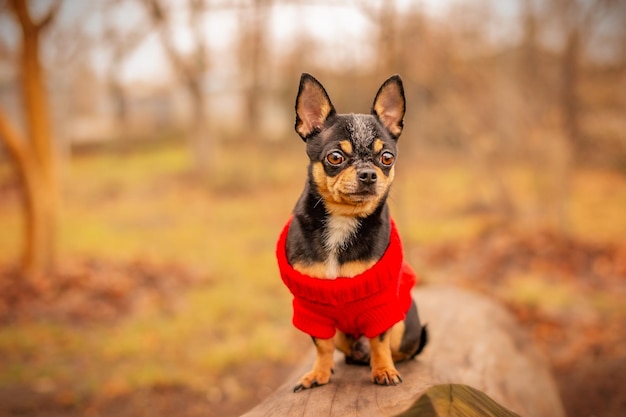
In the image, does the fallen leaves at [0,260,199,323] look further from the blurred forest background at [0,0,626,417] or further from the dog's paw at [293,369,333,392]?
the dog's paw at [293,369,333,392]

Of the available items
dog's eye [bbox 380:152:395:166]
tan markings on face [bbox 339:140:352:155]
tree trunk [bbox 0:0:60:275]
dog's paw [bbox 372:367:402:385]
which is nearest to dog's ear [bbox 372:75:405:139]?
dog's eye [bbox 380:152:395:166]

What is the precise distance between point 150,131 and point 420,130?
759 cm

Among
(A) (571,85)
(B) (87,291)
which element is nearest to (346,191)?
(B) (87,291)

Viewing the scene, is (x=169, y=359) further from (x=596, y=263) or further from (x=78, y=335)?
(x=596, y=263)

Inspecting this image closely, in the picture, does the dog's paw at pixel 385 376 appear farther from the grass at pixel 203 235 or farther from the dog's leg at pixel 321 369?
the grass at pixel 203 235

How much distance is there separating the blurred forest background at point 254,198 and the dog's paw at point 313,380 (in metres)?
2.37

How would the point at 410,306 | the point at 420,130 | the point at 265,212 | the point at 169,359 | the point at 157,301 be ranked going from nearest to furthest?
the point at 410,306, the point at 169,359, the point at 157,301, the point at 265,212, the point at 420,130

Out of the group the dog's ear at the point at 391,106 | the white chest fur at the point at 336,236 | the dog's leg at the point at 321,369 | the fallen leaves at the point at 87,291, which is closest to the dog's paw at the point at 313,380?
the dog's leg at the point at 321,369

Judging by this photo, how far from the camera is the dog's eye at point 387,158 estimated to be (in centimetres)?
235

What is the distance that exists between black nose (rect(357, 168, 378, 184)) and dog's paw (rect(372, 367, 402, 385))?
2.92ft

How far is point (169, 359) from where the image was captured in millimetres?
5695

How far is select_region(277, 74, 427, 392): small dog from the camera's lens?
7.58ft

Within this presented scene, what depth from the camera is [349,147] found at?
90.9 inches

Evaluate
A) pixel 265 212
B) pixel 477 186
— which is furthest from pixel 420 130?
pixel 265 212
